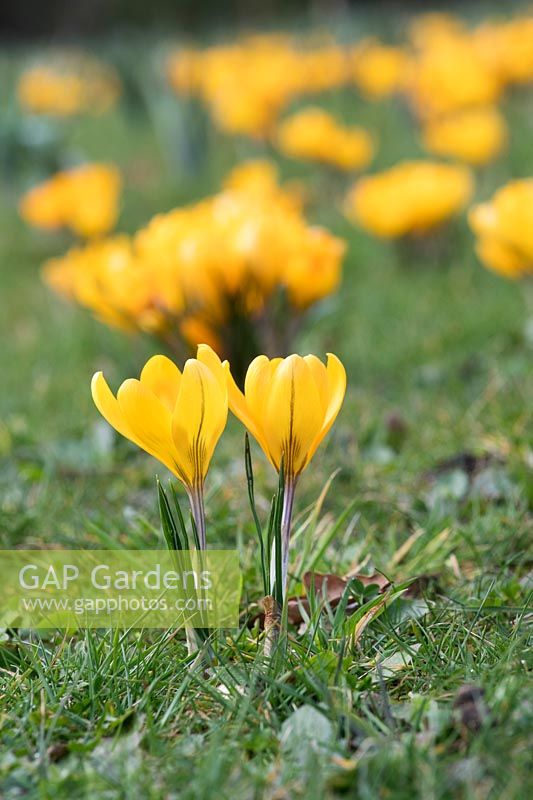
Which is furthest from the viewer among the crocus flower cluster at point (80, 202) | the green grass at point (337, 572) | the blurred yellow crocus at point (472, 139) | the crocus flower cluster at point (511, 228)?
the blurred yellow crocus at point (472, 139)

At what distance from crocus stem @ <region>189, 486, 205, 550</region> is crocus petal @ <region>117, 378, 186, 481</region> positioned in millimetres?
53

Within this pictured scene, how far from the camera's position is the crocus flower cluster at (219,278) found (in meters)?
2.10

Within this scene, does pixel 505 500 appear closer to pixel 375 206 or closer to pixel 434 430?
pixel 434 430

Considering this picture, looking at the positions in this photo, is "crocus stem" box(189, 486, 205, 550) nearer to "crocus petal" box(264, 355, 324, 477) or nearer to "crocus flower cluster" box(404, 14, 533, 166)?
"crocus petal" box(264, 355, 324, 477)

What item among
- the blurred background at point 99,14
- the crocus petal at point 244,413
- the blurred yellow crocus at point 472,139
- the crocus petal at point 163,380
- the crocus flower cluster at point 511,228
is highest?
the crocus petal at point 163,380

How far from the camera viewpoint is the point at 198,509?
3.84ft

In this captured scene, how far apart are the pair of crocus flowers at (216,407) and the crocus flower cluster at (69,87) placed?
5.91 m

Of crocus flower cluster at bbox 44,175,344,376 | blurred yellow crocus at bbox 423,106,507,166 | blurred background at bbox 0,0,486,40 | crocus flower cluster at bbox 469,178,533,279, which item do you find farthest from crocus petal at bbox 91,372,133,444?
blurred background at bbox 0,0,486,40

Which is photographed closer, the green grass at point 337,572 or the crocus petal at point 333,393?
the green grass at point 337,572

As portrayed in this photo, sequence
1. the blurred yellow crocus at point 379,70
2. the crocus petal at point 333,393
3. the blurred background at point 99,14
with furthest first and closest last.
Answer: the blurred background at point 99,14
the blurred yellow crocus at point 379,70
the crocus petal at point 333,393

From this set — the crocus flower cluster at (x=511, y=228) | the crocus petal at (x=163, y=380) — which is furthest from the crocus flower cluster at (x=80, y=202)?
the crocus petal at (x=163, y=380)

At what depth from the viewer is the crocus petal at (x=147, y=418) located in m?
1.08

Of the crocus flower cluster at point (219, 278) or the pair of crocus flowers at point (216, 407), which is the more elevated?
the pair of crocus flowers at point (216, 407)

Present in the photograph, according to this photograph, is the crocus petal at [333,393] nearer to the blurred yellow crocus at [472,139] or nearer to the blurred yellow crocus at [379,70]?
the blurred yellow crocus at [472,139]
